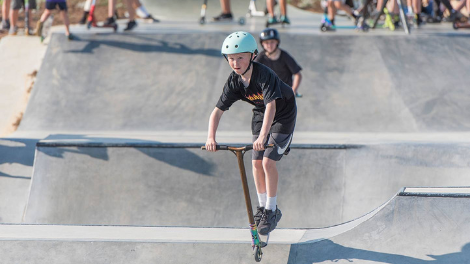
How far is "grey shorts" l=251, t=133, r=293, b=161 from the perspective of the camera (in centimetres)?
527

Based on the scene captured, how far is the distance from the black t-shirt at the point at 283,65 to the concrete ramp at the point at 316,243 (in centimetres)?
307

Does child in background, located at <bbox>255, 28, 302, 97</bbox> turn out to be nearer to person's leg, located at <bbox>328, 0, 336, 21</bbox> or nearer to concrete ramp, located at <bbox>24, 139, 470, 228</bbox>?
concrete ramp, located at <bbox>24, 139, 470, 228</bbox>

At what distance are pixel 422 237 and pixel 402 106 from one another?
16.2ft

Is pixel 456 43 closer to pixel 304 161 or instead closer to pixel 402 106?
pixel 402 106

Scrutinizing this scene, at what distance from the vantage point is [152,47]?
11.5m

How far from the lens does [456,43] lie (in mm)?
11281

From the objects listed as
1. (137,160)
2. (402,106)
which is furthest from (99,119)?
(402,106)

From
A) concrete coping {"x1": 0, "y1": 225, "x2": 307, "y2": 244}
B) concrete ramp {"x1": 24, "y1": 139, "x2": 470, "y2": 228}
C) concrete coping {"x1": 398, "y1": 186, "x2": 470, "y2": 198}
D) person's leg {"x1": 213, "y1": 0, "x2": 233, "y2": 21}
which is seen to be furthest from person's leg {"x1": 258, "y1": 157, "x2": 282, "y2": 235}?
person's leg {"x1": 213, "y1": 0, "x2": 233, "y2": 21}

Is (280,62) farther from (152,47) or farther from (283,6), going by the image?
(283,6)

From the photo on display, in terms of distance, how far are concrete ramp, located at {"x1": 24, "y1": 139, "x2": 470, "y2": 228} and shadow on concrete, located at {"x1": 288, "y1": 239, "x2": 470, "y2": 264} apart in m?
2.05

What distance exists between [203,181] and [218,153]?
0.45 metres

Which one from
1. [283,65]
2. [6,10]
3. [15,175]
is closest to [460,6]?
[283,65]

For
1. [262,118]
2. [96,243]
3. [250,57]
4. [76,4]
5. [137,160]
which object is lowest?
[76,4]

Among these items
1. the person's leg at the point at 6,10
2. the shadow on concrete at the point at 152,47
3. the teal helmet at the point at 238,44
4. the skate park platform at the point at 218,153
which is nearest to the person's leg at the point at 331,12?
the skate park platform at the point at 218,153
